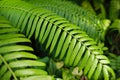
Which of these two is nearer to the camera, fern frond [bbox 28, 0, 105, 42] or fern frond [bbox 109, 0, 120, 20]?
fern frond [bbox 28, 0, 105, 42]

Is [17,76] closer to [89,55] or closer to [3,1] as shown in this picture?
[89,55]

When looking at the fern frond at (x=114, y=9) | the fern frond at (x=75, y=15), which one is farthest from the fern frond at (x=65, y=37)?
the fern frond at (x=114, y=9)

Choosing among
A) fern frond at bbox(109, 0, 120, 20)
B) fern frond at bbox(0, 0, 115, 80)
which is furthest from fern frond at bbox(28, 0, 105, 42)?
fern frond at bbox(109, 0, 120, 20)

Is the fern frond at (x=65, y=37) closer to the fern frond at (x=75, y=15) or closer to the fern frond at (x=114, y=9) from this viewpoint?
the fern frond at (x=75, y=15)

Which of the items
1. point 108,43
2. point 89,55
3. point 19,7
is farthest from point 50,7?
point 108,43

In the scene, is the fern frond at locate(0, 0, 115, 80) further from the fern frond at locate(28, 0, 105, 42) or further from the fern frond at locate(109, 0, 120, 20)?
the fern frond at locate(109, 0, 120, 20)

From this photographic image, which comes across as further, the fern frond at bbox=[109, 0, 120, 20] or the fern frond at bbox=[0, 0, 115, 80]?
the fern frond at bbox=[109, 0, 120, 20]

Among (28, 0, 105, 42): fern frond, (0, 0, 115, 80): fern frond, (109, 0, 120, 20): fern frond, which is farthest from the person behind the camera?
(109, 0, 120, 20): fern frond

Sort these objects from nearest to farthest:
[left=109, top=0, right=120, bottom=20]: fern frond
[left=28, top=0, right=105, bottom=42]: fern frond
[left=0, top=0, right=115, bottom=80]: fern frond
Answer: [left=0, top=0, right=115, bottom=80]: fern frond
[left=28, top=0, right=105, bottom=42]: fern frond
[left=109, top=0, right=120, bottom=20]: fern frond
